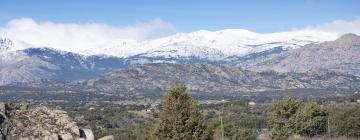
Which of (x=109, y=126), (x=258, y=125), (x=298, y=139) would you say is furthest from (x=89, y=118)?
(x=298, y=139)

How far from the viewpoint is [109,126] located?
15400 centimetres

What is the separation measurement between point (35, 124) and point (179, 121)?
6.47 metres

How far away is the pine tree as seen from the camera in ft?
84.4

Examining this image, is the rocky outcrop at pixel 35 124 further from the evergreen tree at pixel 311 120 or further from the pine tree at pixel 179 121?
the evergreen tree at pixel 311 120

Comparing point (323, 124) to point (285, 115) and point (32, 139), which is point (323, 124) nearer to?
point (285, 115)

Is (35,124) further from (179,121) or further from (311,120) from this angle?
(311,120)

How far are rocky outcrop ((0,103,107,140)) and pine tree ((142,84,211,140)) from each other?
148 inches

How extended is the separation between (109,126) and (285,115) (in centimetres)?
10048

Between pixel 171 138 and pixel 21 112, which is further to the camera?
pixel 171 138

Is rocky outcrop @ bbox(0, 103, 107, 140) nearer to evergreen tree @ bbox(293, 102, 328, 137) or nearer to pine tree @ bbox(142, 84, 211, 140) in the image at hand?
pine tree @ bbox(142, 84, 211, 140)

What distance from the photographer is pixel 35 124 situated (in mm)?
22578

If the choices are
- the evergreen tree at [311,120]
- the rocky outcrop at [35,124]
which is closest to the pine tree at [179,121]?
the rocky outcrop at [35,124]

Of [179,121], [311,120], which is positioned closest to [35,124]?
[179,121]

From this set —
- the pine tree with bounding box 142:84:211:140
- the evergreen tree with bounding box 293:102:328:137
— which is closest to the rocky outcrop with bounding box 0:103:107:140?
the pine tree with bounding box 142:84:211:140
